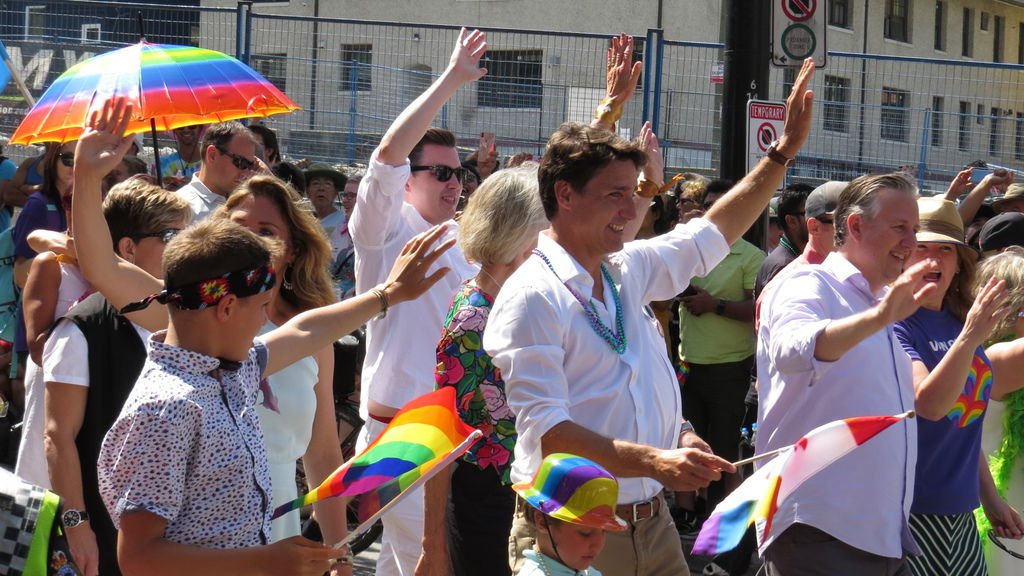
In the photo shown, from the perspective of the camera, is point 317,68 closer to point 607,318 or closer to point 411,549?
point 411,549

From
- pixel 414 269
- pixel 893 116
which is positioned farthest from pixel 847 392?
pixel 893 116

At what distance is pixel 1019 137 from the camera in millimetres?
10820

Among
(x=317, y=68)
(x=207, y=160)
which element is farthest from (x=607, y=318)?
(x=317, y=68)

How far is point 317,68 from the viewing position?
11109mm

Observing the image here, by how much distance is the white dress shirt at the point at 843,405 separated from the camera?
13.5 ft

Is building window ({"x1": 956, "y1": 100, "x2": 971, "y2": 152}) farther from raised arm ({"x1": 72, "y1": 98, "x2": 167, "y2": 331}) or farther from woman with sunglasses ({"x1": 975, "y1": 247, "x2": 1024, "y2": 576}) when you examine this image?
raised arm ({"x1": 72, "y1": 98, "x2": 167, "y2": 331})

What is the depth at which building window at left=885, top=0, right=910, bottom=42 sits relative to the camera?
40781 mm

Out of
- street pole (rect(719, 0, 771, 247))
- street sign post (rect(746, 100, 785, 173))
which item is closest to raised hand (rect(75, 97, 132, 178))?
street sign post (rect(746, 100, 785, 173))

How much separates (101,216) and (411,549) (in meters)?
1.85

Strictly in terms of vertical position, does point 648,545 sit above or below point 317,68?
below

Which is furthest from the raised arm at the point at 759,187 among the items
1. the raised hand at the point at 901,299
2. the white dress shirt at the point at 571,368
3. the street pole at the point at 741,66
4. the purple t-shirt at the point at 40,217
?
the purple t-shirt at the point at 40,217

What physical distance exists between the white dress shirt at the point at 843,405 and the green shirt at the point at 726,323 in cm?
387

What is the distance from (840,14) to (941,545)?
1446 inches

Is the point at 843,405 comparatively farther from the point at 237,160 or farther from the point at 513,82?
the point at 513,82
